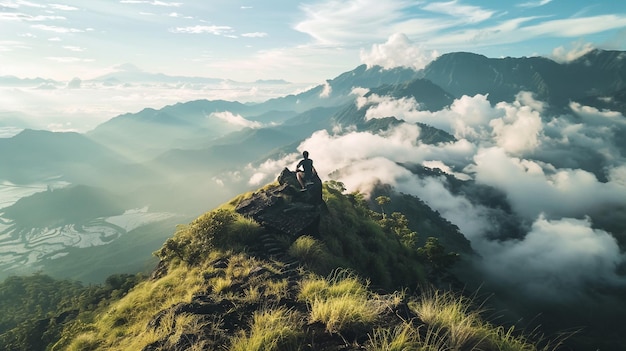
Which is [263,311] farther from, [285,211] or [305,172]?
[305,172]

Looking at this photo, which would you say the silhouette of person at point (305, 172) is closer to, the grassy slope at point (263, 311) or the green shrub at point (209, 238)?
the grassy slope at point (263, 311)

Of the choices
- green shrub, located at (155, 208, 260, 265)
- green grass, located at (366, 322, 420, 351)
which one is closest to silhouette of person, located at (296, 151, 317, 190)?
green shrub, located at (155, 208, 260, 265)

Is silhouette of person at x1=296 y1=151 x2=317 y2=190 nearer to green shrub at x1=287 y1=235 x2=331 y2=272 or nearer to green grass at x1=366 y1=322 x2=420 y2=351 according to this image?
green shrub at x1=287 y1=235 x2=331 y2=272

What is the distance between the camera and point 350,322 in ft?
24.5

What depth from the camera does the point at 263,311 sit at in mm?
9492

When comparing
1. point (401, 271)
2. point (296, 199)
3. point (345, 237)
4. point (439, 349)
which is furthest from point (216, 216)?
point (401, 271)

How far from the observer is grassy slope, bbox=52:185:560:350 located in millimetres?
7121

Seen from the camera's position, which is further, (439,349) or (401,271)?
(401,271)

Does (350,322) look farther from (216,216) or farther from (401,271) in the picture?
(401,271)

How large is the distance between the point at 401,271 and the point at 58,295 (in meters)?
127

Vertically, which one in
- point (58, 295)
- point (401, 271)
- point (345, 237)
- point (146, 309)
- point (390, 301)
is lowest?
point (58, 295)

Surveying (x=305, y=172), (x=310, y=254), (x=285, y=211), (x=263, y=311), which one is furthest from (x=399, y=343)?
(x=305, y=172)

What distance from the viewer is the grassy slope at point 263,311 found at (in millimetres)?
7121

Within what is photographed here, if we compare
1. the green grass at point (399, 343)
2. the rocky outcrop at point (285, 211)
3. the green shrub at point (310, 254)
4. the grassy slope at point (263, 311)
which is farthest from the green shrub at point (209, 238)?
the green grass at point (399, 343)
